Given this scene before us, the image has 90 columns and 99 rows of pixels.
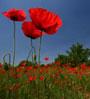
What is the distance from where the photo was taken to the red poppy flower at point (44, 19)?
3.21ft

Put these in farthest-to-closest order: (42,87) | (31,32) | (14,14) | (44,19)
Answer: (42,87) → (14,14) → (31,32) → (44,19)

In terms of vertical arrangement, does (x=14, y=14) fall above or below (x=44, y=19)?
above

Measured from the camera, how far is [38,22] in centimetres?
99

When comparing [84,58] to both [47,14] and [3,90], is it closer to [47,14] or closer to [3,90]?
[3,90]

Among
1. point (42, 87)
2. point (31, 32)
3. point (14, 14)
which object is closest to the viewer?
point (31, 32)

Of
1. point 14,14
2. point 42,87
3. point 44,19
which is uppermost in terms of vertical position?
point 14,14

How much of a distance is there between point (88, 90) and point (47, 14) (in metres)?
3.50

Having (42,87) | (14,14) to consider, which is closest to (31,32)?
(14,14)

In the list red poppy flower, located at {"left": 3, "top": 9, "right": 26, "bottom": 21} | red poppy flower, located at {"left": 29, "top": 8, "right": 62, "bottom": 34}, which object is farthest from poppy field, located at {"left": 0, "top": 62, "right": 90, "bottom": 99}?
red poppy flower, located at {"left": 29, "top": 8, "right": 62, "bottom": 34}

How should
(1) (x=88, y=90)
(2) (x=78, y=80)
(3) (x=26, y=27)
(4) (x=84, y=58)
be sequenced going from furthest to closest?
(4) (x=84, y=58) < (2) (x=78, y=80) < (1) (x=88, y=90) < (3) (x=26, y=27)

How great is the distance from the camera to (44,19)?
3.30ft

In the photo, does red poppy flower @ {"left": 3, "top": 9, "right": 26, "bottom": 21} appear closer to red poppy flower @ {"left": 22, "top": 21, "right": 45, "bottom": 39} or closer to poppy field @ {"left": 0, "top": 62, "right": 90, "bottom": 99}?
red poppy flower @ {"left": 22, "top": 21, "right": 45, "bottom": 39}

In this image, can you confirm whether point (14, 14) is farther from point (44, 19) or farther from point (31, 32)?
point (44, 19)

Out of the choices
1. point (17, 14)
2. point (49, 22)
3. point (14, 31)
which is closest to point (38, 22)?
point (49, 22)
